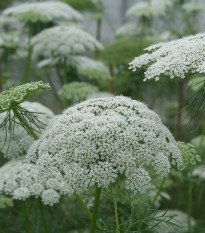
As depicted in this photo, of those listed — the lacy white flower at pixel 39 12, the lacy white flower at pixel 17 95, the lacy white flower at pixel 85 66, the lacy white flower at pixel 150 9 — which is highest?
the lacy white flower at pixel 150 9

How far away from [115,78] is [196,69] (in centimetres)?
372

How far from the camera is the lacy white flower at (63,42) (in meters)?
4.95

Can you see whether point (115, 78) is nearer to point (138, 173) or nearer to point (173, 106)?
point (173, 106)

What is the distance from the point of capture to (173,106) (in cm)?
626

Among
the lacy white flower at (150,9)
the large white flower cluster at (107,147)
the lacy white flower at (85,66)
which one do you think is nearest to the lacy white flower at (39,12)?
the lacy white flower at (85,66)

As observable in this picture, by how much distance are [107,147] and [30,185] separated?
1011mm

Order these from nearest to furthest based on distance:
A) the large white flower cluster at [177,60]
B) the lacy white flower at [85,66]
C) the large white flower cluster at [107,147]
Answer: the large white flower cluster at [107,147], the large white flower cluster at [177,60], the lacy white flower at [85,66]

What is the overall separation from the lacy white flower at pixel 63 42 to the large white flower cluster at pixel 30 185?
81.7 inches

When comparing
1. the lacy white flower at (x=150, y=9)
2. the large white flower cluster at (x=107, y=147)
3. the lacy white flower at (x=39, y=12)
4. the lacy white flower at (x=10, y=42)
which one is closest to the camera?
the large white flower cluster at (x=107, y=147)

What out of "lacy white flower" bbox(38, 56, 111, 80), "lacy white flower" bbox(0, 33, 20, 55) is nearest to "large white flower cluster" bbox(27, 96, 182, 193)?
"lacy white flower" bbox(38, 56, 111, 80)

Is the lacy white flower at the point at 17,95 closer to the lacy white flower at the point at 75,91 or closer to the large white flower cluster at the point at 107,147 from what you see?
the large white flower cluster at the point at 107,147

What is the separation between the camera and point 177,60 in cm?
237

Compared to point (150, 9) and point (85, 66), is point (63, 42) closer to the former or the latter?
point (85, 66)

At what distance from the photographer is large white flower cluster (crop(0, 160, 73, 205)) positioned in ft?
9.93
